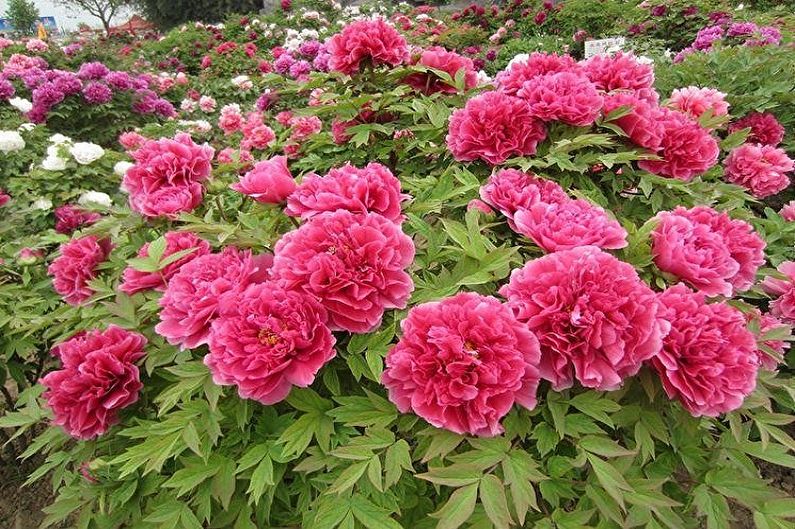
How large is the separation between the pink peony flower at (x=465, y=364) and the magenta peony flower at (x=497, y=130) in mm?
723

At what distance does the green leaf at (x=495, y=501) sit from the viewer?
98 cm

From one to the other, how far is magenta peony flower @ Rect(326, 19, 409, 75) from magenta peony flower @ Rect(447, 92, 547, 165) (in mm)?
513

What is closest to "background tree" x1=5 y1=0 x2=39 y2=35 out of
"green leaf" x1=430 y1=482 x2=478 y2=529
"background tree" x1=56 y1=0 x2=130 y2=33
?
"background tree" x1=56 y1=0 x2=130 y2=33

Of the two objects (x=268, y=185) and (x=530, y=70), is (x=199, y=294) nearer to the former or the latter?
(x=268, y=185)

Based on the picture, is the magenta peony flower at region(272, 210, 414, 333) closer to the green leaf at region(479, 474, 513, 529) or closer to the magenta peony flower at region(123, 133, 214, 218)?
the green leaf at region(479, 474, 513, 529)

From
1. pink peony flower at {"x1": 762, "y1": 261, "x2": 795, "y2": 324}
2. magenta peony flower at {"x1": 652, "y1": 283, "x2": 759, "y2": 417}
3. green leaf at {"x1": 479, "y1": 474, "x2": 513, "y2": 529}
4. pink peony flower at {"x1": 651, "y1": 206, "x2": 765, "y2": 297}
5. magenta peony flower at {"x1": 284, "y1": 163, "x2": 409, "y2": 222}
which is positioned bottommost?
pink peony flower at {"x1": 762, "y1": 261, "x2": 795, "y2": 324}

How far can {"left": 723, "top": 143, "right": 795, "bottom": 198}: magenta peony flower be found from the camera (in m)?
2.63

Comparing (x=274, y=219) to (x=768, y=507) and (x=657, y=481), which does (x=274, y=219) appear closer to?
(x=657, y=481)

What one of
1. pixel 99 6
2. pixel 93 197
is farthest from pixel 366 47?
pixel 99 6

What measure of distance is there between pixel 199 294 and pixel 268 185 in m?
0.37

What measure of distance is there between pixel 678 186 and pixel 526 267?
74 cm

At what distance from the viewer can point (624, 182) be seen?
5.73 ft

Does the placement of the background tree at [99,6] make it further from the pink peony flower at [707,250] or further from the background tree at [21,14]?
the pink peony flower at [707,250]

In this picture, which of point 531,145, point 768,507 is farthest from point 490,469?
point 531,145
